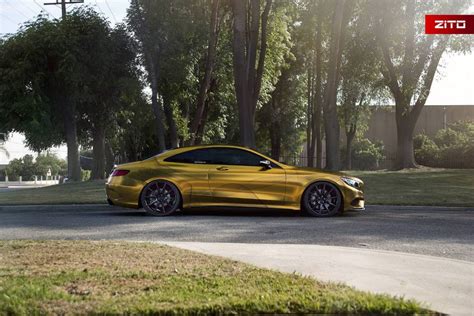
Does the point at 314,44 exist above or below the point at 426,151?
above

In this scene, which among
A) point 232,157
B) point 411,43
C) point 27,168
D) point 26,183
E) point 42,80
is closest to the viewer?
point 232,157

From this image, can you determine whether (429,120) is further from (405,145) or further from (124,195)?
(124,195)

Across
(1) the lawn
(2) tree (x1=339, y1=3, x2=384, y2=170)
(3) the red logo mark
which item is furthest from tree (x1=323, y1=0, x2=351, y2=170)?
(2) tree (x1=339, y1=3, x2=384, y2=170)

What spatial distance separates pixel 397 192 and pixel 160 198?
8107 millimetres

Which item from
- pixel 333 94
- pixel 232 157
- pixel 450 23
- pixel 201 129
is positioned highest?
pixel 450 23

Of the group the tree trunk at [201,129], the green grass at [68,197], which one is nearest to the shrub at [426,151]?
the tree trunk at [201,129]

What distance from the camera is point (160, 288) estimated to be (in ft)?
16.4

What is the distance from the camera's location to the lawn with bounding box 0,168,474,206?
1490 centimetres

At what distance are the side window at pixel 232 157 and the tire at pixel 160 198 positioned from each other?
99 centimetres

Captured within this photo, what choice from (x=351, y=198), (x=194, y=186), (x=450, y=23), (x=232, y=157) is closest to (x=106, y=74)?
(x=450, y=23)

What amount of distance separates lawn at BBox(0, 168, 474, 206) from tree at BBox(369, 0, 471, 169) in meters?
5.56

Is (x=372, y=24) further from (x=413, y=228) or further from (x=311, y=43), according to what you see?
(x=413, y=228)

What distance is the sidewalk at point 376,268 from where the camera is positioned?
530cm

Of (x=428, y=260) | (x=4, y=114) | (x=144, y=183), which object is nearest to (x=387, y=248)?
(x=428, y=260)
